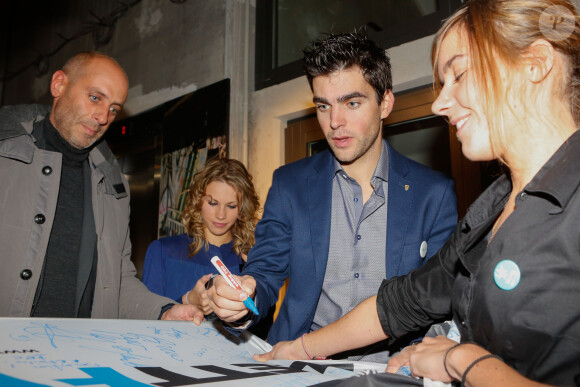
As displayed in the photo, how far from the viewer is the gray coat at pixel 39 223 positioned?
1745 millimetres

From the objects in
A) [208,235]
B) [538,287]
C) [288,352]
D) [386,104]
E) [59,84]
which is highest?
[59,84]

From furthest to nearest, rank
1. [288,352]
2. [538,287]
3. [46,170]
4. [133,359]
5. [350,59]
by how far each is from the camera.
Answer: [46,170]
[350,59]
[288,352]
[133,359]
[538,287]

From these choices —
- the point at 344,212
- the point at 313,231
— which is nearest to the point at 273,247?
the point at 313,231

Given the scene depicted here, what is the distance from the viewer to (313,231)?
1.65 metres

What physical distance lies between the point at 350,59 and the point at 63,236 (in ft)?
5.05

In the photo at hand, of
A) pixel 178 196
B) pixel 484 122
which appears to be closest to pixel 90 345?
pixel 484 122

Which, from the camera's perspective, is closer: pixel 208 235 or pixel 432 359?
pixel 432 359

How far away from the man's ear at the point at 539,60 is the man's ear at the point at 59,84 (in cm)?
213

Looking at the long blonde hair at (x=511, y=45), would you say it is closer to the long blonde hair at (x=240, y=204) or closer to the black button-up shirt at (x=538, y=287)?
the black button-up shirt at (x=538, y=287)

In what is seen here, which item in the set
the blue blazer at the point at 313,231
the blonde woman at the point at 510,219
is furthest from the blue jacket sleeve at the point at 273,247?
the blonde woman at the point at 510,219

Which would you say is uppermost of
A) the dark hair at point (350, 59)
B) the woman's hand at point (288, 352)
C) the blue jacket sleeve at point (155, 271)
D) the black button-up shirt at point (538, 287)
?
the dark hair at point (350, 59)

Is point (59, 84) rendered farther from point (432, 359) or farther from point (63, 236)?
point (432, 359)

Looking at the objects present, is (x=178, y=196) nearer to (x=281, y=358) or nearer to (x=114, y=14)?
(x=114, y=14)

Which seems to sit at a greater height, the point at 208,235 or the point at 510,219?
the point at 208,235
